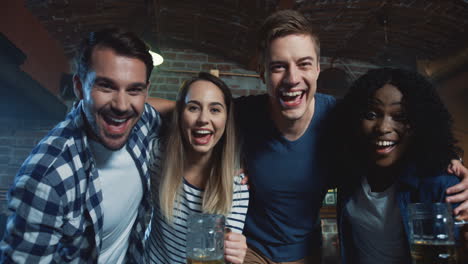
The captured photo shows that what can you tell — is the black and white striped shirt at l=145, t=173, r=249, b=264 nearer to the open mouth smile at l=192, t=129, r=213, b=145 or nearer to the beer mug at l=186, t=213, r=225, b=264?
the open mouth smile at l=192, t=129, r=213, b=145

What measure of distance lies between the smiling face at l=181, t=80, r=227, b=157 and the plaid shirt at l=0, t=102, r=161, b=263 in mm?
248

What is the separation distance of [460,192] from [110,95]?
1.24 meters

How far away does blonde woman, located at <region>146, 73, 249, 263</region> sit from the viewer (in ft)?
4.54

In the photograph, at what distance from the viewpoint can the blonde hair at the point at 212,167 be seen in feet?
4.55

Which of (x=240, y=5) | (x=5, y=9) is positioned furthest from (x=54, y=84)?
(x=240, y=5)

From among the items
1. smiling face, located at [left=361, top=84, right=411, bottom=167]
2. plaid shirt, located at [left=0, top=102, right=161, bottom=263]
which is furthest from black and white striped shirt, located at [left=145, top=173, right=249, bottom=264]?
smiling face, located at [left=361, top=84, right=411, bottom=167]

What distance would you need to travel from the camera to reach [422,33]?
10.7ft

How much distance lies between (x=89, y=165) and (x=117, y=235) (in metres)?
0.35

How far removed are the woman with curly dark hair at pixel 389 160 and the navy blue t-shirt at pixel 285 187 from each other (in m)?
0.16

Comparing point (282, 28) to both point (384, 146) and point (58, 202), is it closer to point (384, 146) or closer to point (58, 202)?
point (384, 146)

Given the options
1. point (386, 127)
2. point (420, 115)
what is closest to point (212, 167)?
point (386, 127)

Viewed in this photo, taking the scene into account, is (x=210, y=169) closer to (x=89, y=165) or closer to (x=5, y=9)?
(x=89, y=165)

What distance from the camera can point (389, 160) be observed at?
4.00 ft

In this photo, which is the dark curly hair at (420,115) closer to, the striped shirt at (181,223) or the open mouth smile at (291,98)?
the open mouth smile at (291,98)
